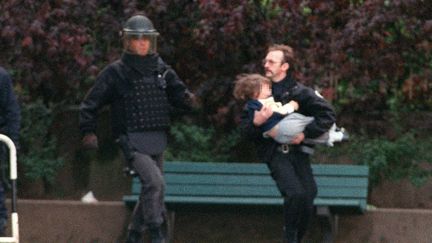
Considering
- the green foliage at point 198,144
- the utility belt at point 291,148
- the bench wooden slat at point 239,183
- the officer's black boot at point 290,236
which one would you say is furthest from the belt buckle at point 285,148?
the green foliage at point 198,144

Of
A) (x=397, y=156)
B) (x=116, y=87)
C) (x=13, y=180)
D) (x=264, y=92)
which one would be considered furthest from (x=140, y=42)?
(x=397, y=156)

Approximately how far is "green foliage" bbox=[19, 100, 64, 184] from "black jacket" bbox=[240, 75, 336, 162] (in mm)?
2779

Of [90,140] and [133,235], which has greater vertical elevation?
[90,140]

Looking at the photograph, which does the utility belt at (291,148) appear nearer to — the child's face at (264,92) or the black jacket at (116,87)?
the child's face at (264,92)

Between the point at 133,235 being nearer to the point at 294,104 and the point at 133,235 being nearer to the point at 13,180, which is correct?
the point at 294,104

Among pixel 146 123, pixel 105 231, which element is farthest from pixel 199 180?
pixel 146 123

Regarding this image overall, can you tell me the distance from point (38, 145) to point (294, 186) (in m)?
3.24

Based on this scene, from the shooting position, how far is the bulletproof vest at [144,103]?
11.4 m

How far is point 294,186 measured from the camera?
11344 mm

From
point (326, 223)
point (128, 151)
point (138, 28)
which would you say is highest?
point (138, 28)

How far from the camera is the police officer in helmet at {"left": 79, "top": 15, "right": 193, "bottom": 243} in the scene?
37.3 feet

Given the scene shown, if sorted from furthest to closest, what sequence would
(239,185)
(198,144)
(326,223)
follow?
(198,144), (239,185), (326,223)

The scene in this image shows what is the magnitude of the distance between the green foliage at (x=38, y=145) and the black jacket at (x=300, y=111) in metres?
2.78

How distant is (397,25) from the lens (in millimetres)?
13055
